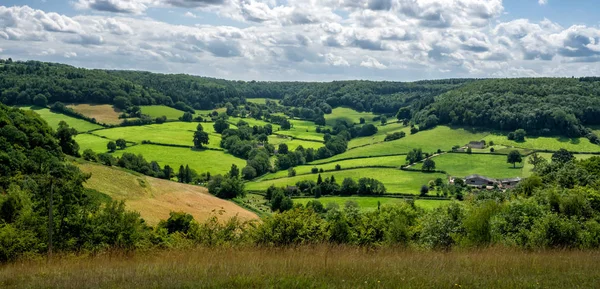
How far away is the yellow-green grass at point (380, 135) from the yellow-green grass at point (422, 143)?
10.9m

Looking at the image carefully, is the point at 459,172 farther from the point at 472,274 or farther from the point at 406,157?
the point at 472,274

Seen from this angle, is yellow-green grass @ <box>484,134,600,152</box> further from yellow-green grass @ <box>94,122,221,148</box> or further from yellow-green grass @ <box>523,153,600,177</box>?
yellow-green grass @ <box>94,122,221,148</box>

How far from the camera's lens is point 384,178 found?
10125 cm

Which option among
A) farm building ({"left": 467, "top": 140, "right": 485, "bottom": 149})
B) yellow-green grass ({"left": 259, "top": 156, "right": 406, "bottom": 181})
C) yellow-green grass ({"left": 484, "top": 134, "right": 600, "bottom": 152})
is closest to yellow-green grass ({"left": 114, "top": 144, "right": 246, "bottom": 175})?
yellow-green grass ({"left": 259, "top": 156, "right": 406, "bottom": 181})

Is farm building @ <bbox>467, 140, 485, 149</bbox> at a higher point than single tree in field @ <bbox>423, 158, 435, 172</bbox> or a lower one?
higher

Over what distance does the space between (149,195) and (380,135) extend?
392 feet

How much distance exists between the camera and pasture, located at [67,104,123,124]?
142 m

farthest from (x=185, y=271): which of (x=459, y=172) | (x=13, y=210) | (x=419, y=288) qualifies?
(x=459, y=172)

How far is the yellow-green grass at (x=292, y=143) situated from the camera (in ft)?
489

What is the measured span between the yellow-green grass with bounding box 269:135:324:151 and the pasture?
1851 inches

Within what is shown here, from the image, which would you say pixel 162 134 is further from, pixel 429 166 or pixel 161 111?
pixel 429 166

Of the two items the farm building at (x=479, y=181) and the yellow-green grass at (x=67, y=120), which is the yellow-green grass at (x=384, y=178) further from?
the yellow-green grass at (x=67, y=120)

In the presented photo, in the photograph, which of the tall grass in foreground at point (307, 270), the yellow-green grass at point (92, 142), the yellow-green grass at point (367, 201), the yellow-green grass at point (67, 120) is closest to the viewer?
the tall grass in foreground at point (307, 270)

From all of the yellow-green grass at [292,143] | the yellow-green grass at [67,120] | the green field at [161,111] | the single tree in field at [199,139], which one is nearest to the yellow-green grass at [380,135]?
the yellow-green grass at [292,143]
